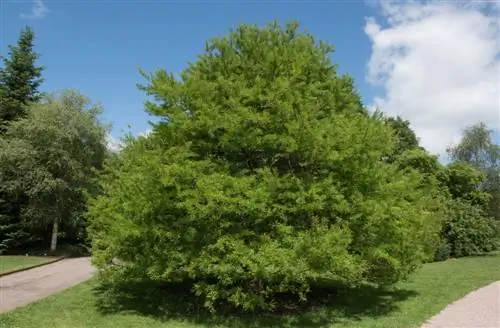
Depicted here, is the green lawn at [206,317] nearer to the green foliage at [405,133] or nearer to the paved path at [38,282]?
the paved path at [38,282]

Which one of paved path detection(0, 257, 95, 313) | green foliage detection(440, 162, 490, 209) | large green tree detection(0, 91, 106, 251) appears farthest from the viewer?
green foliage detection(440, 162, 490, 209)

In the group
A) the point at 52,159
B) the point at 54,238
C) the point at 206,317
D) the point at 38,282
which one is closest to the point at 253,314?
the point at 206,317

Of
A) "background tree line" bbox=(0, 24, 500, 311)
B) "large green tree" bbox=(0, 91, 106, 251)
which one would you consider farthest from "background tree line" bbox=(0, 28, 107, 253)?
"background tree line" bbox=(0, 24, 500, 311)

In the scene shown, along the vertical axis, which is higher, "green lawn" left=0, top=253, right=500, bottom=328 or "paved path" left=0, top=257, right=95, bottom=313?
"paved path" left=0, top=257, right=95, bottom=313

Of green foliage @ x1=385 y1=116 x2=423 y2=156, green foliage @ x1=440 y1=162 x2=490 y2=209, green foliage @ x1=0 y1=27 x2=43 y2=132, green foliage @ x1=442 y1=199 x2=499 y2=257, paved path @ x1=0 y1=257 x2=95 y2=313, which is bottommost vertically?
paved path @ x1=0 y1=257 x2=95 y2=313

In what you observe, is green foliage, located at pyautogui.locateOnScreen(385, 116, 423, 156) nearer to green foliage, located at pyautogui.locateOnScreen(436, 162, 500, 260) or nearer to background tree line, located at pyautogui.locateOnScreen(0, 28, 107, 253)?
green foliage, located at pyautogui.locateOnScreen(436, 162, 500, 260)

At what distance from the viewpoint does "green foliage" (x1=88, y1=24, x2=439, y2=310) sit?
1014cm

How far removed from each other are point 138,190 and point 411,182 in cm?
747

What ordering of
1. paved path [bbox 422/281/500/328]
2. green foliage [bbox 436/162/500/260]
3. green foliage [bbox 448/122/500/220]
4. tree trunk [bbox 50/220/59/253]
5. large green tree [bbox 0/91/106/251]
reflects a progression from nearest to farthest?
paved path [bbox 422/281/500/328] → large green tree [bbox 0/91/106/251] → green foliage [bbox 436/162/500/260] → tree trunk [bbox 50/220/59/253] → green foliage [bbox 448/122/500/220]

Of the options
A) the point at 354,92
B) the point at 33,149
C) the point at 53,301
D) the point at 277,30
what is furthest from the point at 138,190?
the point at 33,149

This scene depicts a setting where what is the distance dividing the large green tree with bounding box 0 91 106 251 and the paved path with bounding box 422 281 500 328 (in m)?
20.3

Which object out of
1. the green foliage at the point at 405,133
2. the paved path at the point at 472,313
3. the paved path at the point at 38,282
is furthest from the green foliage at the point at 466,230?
the paved path at the point at 38,282

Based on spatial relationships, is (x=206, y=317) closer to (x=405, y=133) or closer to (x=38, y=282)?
(x=38, y=282)

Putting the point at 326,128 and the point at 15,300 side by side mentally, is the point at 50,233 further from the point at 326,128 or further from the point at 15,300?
the point at 326,128
